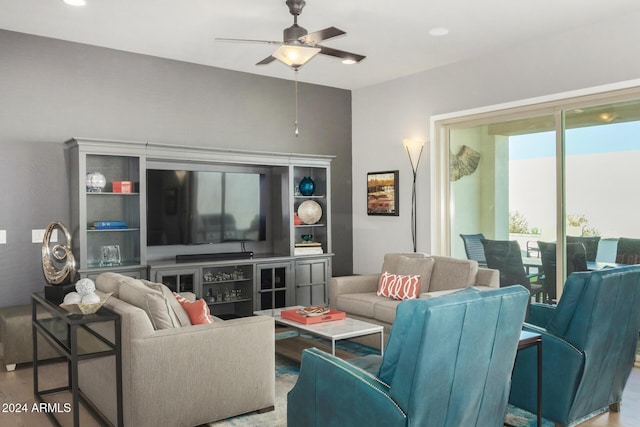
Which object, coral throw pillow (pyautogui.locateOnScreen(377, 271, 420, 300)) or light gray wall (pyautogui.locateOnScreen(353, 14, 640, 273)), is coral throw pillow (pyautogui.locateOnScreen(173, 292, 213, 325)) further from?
light gray wall (pyautogui.locateOnScreen(353, 14, 640, 273))

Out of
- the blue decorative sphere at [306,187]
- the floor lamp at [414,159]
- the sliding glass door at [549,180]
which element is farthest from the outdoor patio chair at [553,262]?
the blue decorative sphere at [306,187]

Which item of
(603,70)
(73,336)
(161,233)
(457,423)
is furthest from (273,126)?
(457,423)

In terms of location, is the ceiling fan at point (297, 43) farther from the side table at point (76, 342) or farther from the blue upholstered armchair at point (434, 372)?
the blue upholstered armchair at point (434, 372)

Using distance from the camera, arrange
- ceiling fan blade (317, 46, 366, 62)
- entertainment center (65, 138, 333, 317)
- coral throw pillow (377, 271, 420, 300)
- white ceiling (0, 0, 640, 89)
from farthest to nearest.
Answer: entertainment center (65, 138, 333, 317) < coral throw pillow (377, 271, 420, 300) < white ceiling (0, 0, 640, 89) < ceiling fan blade (317, 46, 366, 62)

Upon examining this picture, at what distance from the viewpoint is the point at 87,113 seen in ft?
17.3

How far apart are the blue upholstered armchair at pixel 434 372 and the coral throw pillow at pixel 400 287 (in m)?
2.37

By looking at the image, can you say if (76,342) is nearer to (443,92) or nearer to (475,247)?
(475,247)

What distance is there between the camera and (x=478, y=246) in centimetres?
591

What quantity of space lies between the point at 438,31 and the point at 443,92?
1.31 meters

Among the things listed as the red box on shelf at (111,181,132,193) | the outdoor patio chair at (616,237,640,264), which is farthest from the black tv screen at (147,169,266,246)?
the outdoor patio chair at (616,237,640,264)

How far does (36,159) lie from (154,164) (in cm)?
113

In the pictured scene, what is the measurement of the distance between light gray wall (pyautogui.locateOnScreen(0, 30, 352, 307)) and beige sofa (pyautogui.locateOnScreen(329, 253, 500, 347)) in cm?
217

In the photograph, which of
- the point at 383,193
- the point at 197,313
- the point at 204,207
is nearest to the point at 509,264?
the point at 383,193

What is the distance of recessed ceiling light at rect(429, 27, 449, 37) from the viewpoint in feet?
15.8
